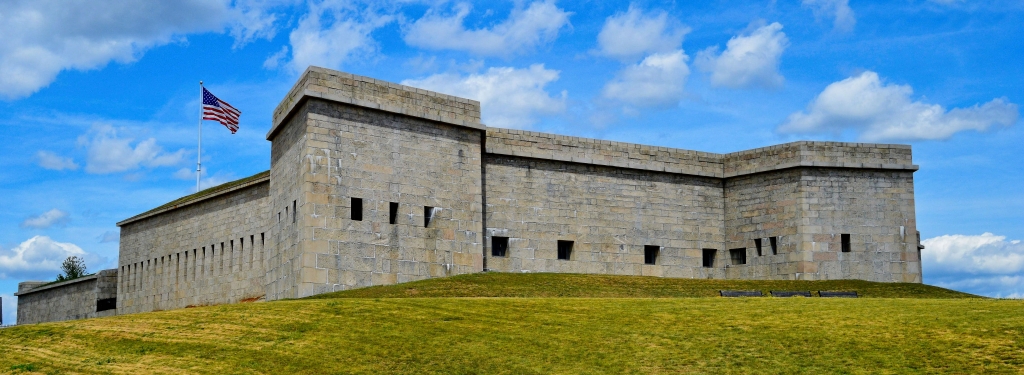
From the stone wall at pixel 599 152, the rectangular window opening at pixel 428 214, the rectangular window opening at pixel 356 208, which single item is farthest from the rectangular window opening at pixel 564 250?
the rectangular window opening at pixel 356 208

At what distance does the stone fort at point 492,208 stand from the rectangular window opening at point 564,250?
0.16 ft

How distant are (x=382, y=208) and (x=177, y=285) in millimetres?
15320

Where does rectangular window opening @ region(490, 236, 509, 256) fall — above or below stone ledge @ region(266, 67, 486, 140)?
below

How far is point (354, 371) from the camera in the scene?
17.3 metres

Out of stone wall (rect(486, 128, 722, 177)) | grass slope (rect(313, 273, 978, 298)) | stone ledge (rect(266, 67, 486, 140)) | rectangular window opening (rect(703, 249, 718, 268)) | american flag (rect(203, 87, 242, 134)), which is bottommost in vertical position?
grass slope (rect(313, 273, 978, 298))

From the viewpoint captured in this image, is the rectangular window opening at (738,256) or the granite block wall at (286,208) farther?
the rectangular window opening at (738,256)

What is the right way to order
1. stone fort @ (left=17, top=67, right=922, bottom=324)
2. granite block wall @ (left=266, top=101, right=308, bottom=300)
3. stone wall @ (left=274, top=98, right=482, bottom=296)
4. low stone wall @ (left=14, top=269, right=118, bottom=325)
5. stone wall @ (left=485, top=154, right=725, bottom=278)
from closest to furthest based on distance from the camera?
stone wall @ (left=274, top=98, right=482, bottom=296)
granite block wall @ (left=266, top=101, right=308, bottom=300)
stone fort @ (left=17, top=67, right=922, bottom=324)
stone wall @ (left=485, top=154, right=725, bottom=278)
low stone wall @ (left=14, top=269, right=118, bottom=325)

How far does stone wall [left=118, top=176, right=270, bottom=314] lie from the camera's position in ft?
119

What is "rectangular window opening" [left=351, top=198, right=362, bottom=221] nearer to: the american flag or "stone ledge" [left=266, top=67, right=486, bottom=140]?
"stone ledge" [left=266, top=67, right=486, bottom=140]

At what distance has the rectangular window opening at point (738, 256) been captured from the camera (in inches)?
1517

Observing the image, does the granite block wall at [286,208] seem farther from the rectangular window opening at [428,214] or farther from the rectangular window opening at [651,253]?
the rectangular window opening at [651,253]

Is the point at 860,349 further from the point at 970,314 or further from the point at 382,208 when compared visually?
the point at 382,208

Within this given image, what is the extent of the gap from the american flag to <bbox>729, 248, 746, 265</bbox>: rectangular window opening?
22.3 m

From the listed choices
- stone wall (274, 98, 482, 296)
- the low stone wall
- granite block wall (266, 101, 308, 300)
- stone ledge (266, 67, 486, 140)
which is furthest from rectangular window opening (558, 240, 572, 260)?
the low stone wall
